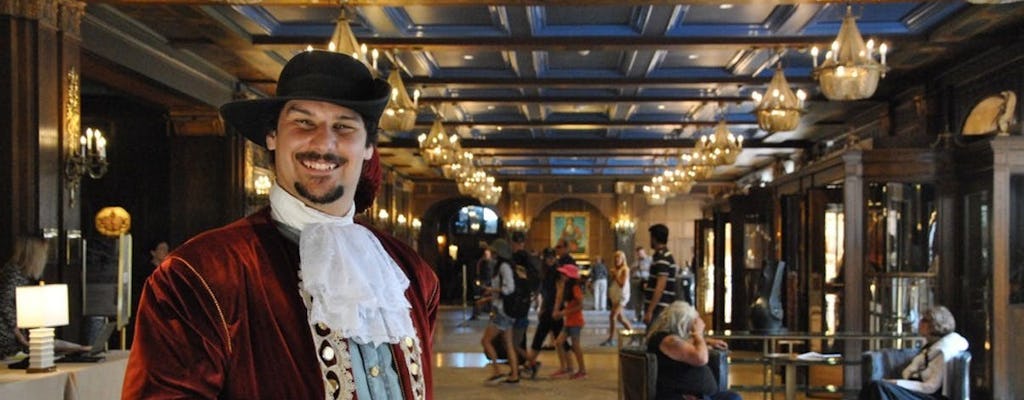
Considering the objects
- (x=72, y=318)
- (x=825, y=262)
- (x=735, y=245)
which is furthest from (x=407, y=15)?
(x=735, y=245)

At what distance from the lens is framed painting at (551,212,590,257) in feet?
110

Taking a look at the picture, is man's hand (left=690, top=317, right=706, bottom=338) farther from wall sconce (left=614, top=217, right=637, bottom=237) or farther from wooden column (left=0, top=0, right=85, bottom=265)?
wall sconce (left=614, top=217, right=637, bottom=237)

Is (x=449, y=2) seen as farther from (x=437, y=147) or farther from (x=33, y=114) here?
(x=437, y=147)

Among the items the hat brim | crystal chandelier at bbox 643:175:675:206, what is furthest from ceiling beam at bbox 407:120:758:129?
the hat brim

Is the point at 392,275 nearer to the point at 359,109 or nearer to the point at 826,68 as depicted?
the point at 359,109

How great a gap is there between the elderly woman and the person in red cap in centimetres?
428

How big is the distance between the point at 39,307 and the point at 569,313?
6.46 meters

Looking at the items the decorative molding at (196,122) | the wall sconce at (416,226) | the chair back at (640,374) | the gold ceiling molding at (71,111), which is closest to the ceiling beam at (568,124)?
the decorative molding at (196,122)

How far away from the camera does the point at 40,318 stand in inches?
221

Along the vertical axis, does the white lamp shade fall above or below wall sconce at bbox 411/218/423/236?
above

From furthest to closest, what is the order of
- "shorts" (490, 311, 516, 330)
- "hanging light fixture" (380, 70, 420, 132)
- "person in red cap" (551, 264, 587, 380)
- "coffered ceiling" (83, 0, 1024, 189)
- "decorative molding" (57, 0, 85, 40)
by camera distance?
"person in red cap" (551, 264, 587, 380), "shorts" (490, 311, 516, 330), "coffered ceiling" (83, 0, 1024, 189), "hanging light fixture" (380, 70, 420, 132), "decorative molding" (57, 0, 85, 40)

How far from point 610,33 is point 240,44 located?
3.56 metres

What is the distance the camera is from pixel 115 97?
13594mm

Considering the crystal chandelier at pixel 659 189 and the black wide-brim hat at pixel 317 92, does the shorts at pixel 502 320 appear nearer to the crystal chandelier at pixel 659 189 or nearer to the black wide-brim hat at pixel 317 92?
the black wide-brim hat at pixel 317 92
